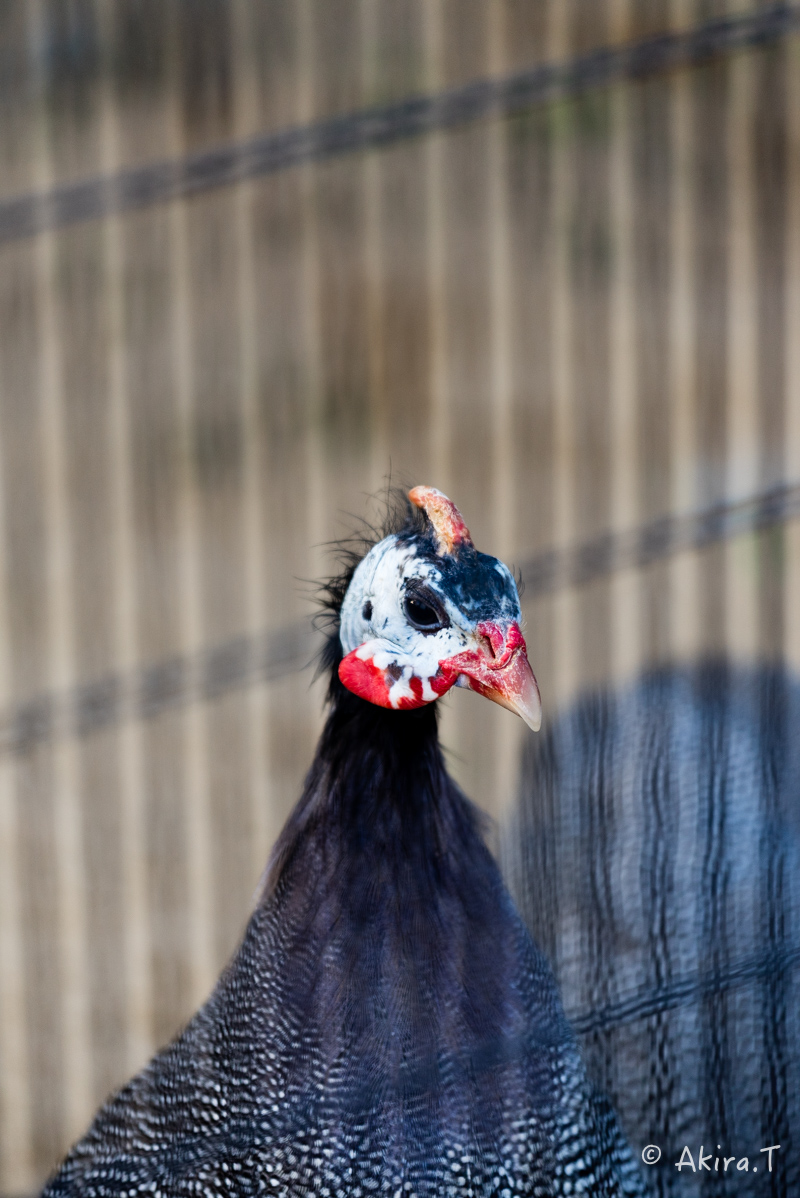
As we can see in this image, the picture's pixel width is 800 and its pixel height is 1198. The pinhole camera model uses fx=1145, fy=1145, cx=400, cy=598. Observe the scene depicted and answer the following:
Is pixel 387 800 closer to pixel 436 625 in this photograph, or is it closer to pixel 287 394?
pixel 436 625

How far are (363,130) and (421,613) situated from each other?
119 centimetres

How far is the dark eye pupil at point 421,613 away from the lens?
940 mm

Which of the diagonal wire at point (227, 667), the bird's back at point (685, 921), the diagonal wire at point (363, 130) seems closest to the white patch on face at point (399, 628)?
the bird's back at point (685, 921)

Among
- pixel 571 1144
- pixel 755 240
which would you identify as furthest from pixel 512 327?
pixel 571 1144

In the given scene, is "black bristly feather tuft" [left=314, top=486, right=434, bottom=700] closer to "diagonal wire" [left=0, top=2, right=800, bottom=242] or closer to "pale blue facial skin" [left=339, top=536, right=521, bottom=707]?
"pale blue facial skin" [left=339, top=536, right=521, bottom=707]

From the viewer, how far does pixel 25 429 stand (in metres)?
1.95

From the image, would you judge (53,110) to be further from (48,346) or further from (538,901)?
(538,901)

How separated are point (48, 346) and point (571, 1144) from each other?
1.50 meters

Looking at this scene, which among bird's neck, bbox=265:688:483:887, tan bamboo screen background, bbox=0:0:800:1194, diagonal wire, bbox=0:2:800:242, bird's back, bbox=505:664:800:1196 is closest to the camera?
bird's back, bbox=505:664:800:1196

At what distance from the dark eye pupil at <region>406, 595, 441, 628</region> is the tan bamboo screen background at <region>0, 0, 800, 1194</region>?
0.90 meters

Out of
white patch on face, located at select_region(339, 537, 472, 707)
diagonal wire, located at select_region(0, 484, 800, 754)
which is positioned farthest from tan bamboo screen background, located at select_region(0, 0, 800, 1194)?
white patch on face, located at select_region(339, 537, 472, 707)

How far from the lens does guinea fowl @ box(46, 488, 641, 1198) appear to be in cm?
95

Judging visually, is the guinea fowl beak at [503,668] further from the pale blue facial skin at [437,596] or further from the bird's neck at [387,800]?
the bird's neck at [387,800]

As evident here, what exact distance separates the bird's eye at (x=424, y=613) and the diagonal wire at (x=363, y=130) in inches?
39.6
